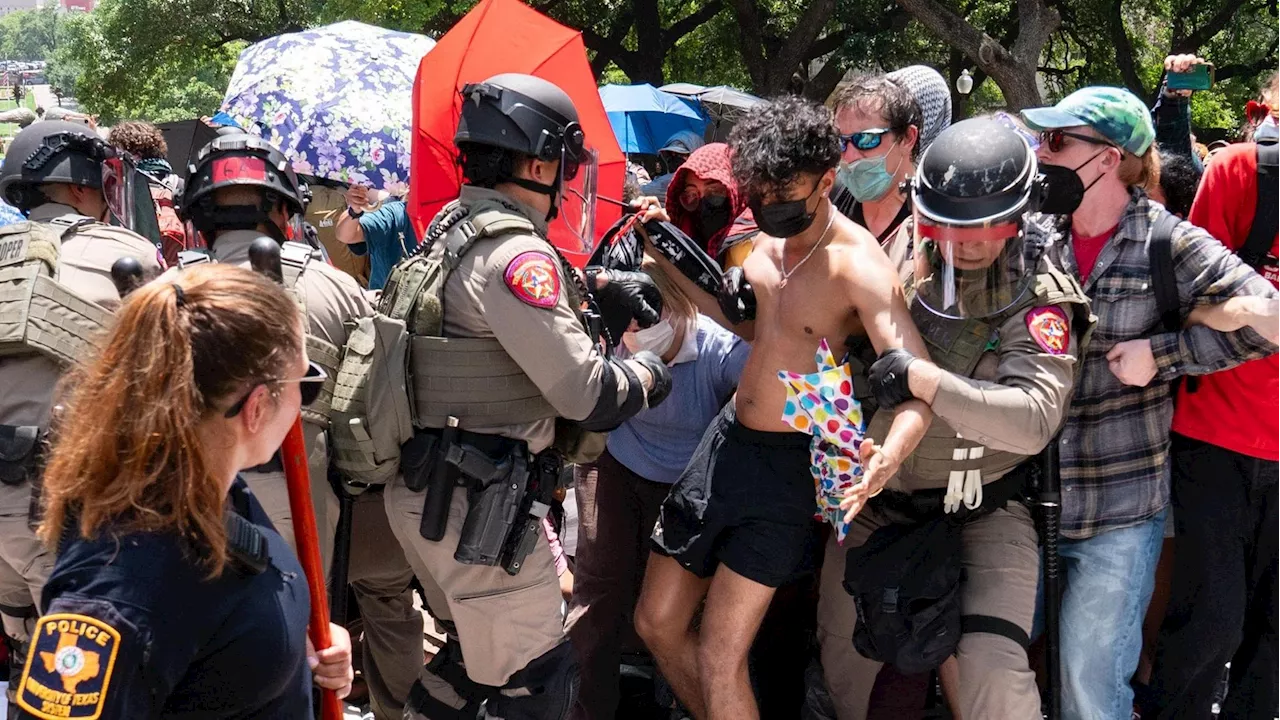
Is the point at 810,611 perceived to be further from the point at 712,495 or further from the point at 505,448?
the point at 505,448

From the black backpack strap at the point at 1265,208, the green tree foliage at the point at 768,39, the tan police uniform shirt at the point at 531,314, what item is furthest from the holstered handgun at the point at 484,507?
the green tree foliage at the point at 768,39

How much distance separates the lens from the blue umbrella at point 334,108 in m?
4.69

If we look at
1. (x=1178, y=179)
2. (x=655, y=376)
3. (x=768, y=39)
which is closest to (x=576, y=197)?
(x=655, y=376)

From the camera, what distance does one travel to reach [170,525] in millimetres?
1804

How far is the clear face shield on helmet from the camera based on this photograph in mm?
3195

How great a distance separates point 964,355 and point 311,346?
1887 mm

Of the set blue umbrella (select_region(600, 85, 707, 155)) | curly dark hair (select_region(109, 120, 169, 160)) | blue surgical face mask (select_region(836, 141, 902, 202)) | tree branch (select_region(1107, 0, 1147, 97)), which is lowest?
tree branch (select_region(1107, 0, 1147, 97))

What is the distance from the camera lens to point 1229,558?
375 centimetres

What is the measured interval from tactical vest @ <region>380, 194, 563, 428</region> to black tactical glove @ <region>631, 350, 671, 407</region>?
0.31m

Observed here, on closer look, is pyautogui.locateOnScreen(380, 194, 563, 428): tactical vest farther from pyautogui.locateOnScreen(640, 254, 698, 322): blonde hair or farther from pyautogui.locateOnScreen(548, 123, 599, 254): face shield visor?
pyautogui.locateOnScreen(640, 254, 698, 322): blonde hair

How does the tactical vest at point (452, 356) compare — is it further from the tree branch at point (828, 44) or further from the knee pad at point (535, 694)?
the tree branch at point (828, 44)

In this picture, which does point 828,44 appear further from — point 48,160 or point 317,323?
point 317,323

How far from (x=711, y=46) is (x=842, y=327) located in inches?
866

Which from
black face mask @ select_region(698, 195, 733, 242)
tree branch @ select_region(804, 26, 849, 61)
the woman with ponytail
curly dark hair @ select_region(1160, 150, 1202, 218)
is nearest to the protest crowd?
black face mask @ select_region(698, 195, 733, 242)
